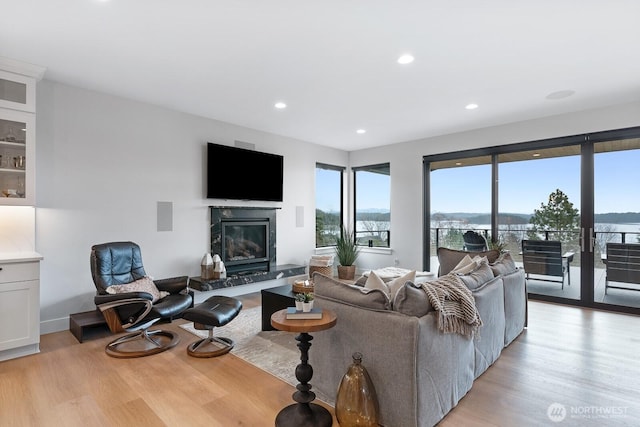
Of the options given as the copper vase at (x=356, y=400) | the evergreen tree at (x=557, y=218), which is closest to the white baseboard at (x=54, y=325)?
the copper vase at (x=356, y=400)

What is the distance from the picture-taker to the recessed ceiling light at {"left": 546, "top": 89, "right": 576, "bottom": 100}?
411cm

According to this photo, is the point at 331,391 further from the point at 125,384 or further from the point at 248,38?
the point at 248,38

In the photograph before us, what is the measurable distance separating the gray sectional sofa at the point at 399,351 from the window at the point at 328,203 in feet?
15.4

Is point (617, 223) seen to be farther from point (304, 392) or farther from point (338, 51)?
point (304, 392)

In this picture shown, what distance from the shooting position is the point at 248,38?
293 centimetres

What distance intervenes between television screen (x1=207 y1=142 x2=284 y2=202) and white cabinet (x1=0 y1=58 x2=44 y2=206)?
2.15m

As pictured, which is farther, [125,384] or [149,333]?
[149,333]

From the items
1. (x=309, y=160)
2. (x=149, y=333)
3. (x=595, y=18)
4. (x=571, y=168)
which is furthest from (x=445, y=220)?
(x=149, y=333)

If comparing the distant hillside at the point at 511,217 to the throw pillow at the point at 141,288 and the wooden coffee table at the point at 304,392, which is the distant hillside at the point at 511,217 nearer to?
the wooden coffee table at the point at 304,392

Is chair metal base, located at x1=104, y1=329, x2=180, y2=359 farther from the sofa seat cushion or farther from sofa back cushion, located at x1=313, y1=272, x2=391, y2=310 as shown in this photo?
the sofa seat cushion

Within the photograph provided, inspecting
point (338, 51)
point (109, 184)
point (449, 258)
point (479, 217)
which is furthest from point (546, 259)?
point (109, 184)

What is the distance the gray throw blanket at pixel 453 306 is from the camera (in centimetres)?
219

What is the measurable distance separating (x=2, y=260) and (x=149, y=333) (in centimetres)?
150

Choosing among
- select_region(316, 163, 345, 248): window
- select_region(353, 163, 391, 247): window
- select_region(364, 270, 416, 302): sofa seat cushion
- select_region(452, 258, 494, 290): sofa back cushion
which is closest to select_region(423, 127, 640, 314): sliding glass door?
select_region(353, 163, 391, 247): window
